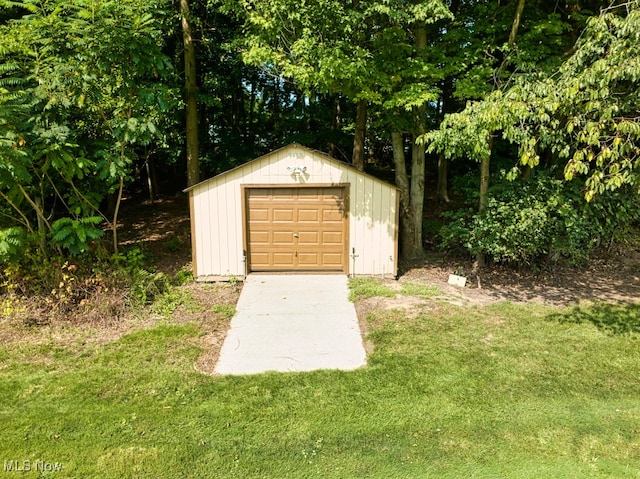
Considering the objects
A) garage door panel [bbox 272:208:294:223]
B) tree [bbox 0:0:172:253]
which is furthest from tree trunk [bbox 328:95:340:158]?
tree [bbox 0:0:172:253]

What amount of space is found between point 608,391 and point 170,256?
9381 millimetres

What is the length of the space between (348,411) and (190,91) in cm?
926

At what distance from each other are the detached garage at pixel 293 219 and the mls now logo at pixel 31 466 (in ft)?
17.9

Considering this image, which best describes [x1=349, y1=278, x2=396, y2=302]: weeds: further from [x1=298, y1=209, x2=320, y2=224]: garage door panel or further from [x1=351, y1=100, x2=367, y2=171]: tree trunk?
[x1=351, y1=100, x2=367, y2=171]: tree trunk

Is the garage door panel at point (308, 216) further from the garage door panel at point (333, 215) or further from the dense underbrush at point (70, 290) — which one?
the dense underbrush at point (70, 290)

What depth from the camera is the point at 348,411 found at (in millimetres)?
5004

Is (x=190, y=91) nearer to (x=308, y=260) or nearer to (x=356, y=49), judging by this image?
(x=356, y=49)

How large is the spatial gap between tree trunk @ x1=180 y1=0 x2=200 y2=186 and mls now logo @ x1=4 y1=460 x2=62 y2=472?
843 cm

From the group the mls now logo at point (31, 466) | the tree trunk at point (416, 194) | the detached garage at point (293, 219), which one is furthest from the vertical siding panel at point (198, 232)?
the mls now logo at point (31, 466)

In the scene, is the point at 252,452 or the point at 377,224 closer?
the point at 252,452

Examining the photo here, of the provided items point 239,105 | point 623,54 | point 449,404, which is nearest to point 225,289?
point 449,404

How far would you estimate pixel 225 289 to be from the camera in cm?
909

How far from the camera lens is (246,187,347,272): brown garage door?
31.5 ft

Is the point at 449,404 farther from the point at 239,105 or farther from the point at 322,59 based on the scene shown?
the point at 239,105
